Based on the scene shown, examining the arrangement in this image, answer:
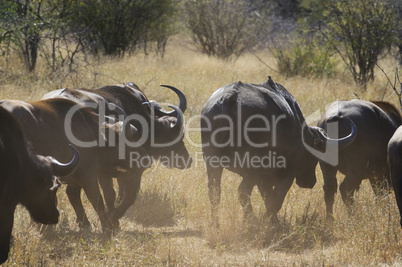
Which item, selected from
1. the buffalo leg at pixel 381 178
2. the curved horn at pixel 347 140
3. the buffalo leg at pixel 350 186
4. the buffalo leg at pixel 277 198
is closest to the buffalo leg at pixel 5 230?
the buffalo leg at pixel 277 198

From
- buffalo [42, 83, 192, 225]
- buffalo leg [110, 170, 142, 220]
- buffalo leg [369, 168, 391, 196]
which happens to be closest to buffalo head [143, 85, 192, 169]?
buffalo [42, 83, 192, 225]

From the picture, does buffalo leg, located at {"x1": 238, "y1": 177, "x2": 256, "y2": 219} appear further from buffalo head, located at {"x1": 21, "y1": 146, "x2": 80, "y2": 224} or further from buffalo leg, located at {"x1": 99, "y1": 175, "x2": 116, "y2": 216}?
buffalo head, located at {"x1": 21, "y1": 146, "x2": 80, "y2": 224}

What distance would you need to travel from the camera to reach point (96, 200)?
490 centimetres

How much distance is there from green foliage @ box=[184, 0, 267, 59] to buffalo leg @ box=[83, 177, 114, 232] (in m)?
14.1

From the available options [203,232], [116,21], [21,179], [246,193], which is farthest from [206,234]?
[116,21]

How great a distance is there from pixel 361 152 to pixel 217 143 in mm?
1663

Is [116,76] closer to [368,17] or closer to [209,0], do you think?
[368,17]

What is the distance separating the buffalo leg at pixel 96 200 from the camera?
4848mm

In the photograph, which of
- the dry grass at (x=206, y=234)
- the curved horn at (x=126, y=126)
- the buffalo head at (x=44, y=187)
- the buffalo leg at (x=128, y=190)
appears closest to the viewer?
the buffalo head at (x=44, y=187)

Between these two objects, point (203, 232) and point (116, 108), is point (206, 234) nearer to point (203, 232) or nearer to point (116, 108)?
point (203, 232)

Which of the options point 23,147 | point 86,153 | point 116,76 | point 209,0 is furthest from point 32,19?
point 209,0

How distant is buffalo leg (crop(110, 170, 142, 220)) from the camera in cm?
534

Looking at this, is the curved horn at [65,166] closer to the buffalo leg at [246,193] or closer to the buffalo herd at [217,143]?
the buffalo herd at [217,143]

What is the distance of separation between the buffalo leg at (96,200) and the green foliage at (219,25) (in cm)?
1414
